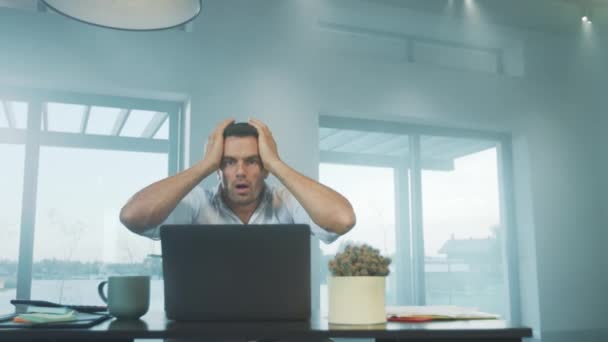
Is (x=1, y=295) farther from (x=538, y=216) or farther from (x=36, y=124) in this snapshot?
(x=538, y=216)

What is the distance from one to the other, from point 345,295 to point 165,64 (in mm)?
3564

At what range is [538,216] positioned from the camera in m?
5.53

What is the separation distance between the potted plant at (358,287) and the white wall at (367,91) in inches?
128

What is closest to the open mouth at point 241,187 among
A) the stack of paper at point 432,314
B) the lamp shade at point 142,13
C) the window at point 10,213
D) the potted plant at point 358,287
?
the lamp shade at point 142,13

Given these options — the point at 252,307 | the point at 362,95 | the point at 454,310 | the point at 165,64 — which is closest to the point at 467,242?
the point at 362,95

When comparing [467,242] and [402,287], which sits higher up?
[467,242]

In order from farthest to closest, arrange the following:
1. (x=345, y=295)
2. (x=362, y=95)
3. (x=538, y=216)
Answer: (x=538, y=216) → (x=362, y=95) → (x=345, y=295)

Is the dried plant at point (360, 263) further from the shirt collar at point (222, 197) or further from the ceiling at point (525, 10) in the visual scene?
the ceiling at point (525, 10)

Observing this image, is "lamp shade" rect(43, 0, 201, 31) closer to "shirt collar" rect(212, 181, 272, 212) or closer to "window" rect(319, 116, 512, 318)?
"shirt collar" rect(212, 181, 272, 212)

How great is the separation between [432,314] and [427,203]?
13.8 ft

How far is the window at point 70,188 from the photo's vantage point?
416 cm

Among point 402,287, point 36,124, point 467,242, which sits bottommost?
point 402,287

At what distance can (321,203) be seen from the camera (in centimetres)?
182

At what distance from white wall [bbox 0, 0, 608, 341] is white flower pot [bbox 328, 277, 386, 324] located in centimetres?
327
